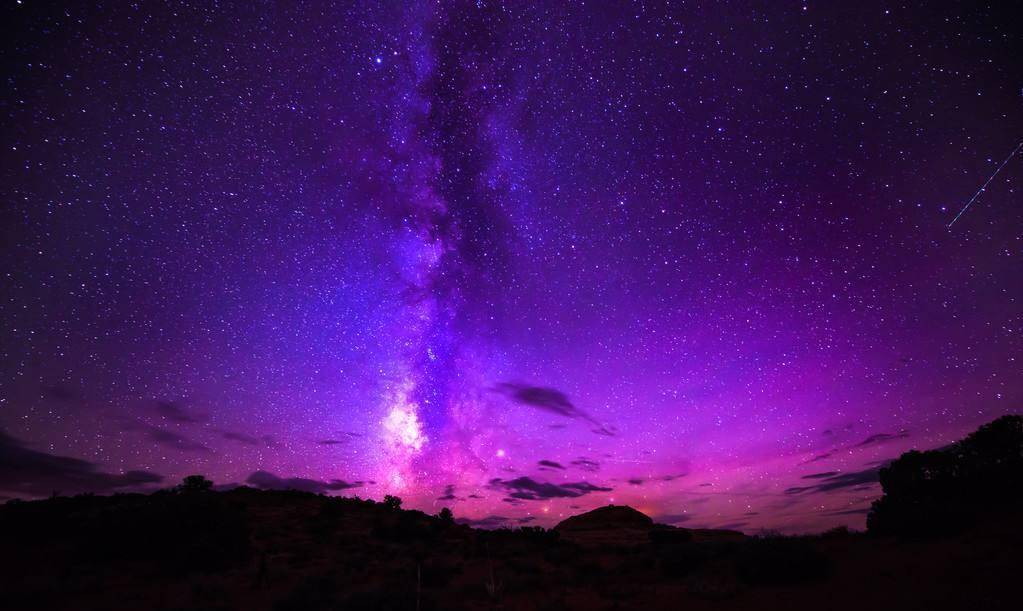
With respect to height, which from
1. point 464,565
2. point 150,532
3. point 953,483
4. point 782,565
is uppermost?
point 953,483

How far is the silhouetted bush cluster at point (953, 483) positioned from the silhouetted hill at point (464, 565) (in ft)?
0.34

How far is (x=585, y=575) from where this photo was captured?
53.1 feet

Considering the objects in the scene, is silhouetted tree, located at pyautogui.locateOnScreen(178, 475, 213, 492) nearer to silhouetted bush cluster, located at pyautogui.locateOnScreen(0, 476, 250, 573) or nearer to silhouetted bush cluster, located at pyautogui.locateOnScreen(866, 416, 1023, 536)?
silhouetted bush cluster, located at pyautogui.locateOnScreen(0, 476, 250, 573)

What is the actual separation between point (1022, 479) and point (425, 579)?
74.4ft

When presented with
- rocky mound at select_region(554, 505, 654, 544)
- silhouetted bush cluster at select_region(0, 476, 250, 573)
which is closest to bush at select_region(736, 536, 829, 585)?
silhouetted bush cluster at select_region(0, 476, 250, 573)

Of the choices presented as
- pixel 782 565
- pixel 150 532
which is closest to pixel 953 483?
pixel 782 565

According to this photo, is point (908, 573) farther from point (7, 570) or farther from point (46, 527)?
point (46, 527)

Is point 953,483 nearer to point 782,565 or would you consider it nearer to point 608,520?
point 782,565

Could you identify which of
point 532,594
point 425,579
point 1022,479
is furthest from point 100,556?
point 1022,479

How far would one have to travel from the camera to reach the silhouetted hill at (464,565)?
10367 millimetres

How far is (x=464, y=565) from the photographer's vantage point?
61.0 feet

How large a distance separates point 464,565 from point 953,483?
→ 22293mm

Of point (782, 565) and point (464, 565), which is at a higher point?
point (782, 565)

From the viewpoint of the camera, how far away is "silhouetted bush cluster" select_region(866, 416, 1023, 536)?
13.3m
